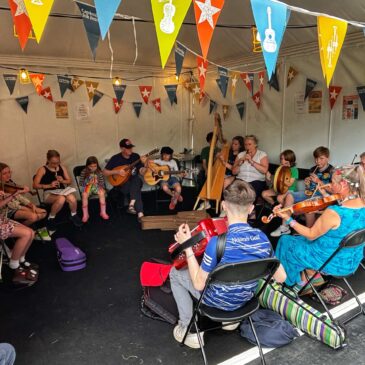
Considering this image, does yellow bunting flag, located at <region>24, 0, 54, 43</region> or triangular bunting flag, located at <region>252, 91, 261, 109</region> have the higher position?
yellow bunting flag, located at <region>24, 0, 54, 43</region>

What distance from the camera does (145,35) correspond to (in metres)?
5.07

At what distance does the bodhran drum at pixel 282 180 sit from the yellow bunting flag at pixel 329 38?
5.25 ft

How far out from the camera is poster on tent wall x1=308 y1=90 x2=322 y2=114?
438 centimetres

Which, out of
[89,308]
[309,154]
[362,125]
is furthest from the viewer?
[309,154]

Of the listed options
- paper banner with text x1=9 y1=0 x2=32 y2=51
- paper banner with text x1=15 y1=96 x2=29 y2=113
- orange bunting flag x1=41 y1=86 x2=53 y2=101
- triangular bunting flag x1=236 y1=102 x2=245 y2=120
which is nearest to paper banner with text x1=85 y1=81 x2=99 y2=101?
orange bunting flag x1=41 y1=86 x2=53 y2=101

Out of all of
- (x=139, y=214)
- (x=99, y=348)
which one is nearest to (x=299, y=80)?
(x=139, y=214)

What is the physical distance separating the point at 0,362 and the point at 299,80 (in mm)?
4530

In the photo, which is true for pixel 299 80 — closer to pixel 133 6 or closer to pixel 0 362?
pixel 133 6

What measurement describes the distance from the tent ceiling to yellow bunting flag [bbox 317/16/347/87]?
126cm

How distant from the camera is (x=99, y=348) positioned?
2.07 metres

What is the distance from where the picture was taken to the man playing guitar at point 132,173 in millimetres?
4746

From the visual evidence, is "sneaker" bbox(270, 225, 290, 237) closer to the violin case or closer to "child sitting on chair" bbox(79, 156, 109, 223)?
the violin case

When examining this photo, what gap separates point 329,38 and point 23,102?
14.5ft

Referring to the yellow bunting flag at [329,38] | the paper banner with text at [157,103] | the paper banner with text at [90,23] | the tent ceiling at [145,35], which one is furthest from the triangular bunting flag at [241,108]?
the paper banner with text at [90,23]
